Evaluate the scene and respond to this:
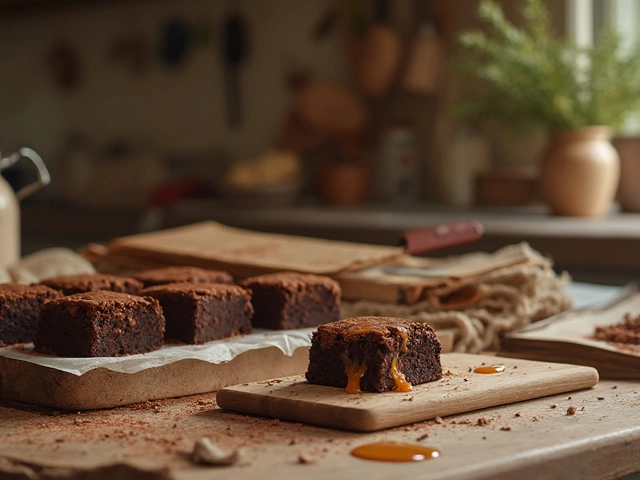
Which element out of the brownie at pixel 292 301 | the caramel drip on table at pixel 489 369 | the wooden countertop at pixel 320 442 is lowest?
the wooden countertop at pixel 320 442

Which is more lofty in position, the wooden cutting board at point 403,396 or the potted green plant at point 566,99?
the potted green plant at point 566,99

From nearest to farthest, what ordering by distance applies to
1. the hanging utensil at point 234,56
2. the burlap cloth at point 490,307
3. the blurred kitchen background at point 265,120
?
the burlap cloth at point 490,307 < the blurred kitchen background at point 265,120 < the hanging utensil at point 234,56

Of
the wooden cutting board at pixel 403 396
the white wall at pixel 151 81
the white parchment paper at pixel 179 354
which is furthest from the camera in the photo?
the white wall at pixel 151 81

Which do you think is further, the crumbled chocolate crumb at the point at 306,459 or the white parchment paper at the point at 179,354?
the white parchment paper at the point at 179,354

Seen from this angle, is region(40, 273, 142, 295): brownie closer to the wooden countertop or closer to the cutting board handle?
the wooden countertop

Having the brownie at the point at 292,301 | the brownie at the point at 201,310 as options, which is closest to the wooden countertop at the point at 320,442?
the brownie at the point at 201,310

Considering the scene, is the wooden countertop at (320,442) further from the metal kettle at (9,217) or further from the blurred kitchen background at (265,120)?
the blurred kitchen background at (265,120)

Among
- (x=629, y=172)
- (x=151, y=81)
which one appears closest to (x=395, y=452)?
(x=629, y=172)

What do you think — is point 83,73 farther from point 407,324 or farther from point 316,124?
point 407,324
